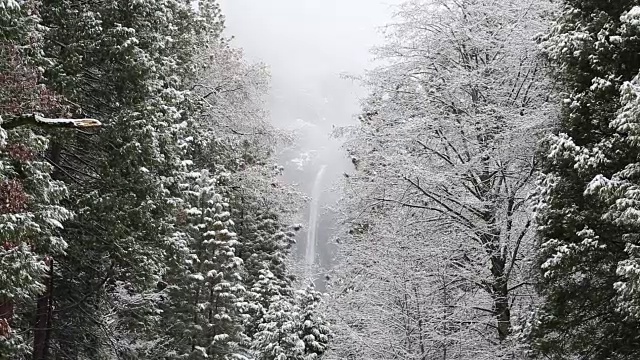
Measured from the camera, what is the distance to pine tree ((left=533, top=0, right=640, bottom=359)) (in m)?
6.48

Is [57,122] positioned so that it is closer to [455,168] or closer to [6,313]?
[6,313]

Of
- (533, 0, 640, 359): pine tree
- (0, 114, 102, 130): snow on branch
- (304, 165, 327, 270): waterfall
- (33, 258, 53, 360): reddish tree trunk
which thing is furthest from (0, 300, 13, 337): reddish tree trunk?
(304, 165, 327, 270): waterfall

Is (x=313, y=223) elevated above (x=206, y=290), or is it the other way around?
(x=313, y=223)

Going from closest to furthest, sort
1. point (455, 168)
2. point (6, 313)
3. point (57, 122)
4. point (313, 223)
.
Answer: point (57, 122) < point (6, 313) < point (455, 168) < point (313, 223)

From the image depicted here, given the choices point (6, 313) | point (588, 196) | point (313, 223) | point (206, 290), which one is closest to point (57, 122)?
point (6, 313)

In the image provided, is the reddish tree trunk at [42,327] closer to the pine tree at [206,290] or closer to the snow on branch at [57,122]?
the snow on branch at [57,122]

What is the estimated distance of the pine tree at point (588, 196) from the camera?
255 inches

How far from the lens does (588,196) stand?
6.78m

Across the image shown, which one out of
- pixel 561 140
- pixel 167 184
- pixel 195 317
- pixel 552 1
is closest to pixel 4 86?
A: pixel 167 184

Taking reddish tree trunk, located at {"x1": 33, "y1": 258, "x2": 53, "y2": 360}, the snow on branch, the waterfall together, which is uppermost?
the waterfall

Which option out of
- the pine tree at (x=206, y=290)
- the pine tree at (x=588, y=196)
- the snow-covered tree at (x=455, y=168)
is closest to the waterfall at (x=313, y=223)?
the pine tree at (x=206, y=290)

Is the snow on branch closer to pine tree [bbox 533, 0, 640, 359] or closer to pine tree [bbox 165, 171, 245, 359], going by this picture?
pine tree [bbox 533, 0, 640, 359]

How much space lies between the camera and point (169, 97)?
38.6 ft

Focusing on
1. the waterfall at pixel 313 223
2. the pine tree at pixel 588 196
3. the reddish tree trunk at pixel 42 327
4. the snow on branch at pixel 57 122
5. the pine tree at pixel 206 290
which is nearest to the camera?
the snow on branch at pixel 57 122
